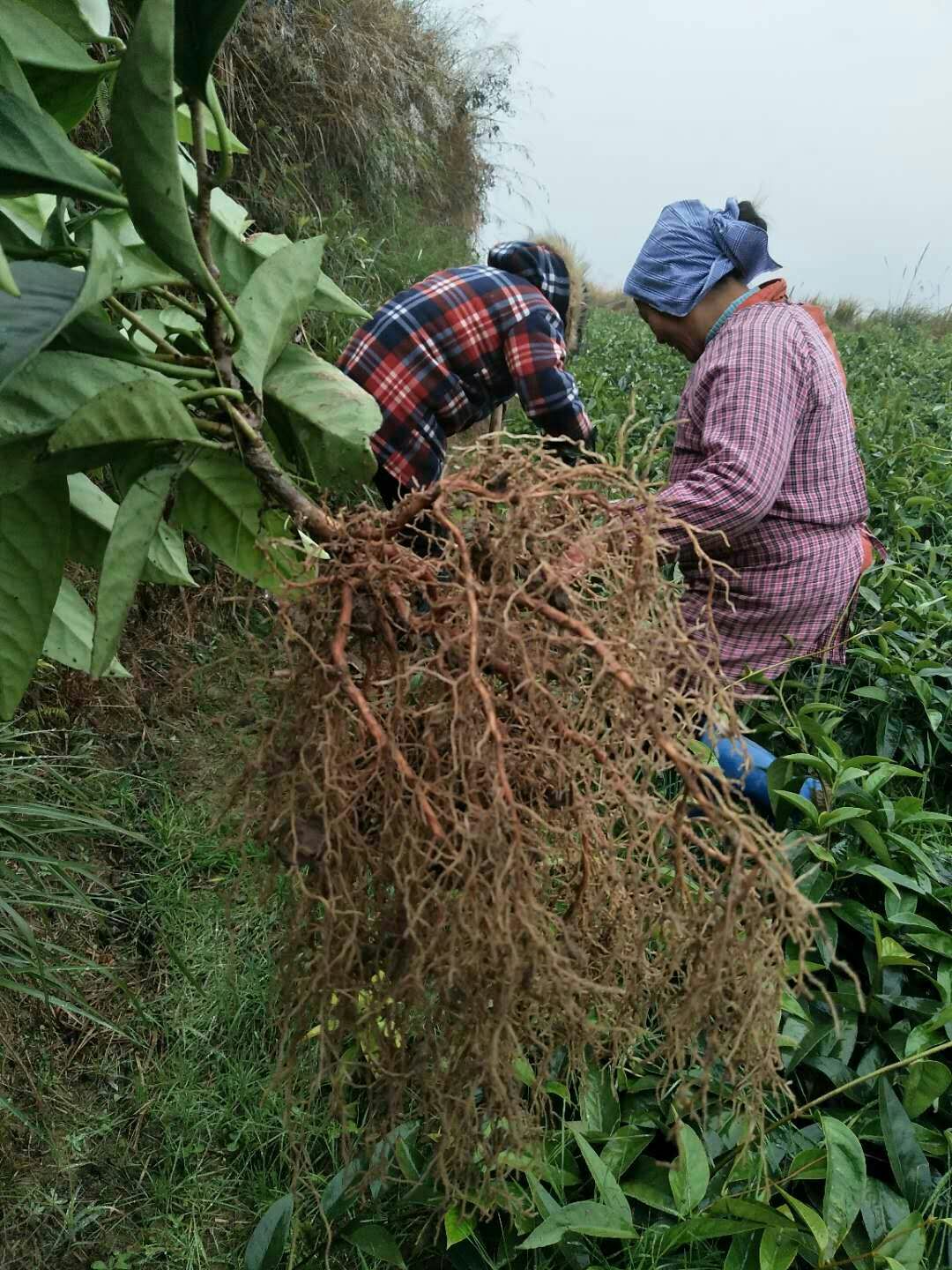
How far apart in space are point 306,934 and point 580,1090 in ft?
2.45

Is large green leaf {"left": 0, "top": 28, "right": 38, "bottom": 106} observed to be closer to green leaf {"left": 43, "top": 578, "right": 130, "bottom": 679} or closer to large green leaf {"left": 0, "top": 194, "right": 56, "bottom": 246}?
large green leaf {"left": 0, "top": 194, "right": 56, "bottom": 246}

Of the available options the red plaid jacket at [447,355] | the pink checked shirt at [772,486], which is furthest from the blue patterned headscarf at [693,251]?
the red plaid jacket at [447,355]

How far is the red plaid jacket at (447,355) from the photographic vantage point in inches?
73.9

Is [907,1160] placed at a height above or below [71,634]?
below

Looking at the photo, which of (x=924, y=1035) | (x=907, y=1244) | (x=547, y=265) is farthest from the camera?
(x=547, y=265)

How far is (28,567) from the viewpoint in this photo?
57 centimetres

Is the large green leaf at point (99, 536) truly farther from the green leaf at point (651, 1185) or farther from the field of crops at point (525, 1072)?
the green leaf at point (651, 1185)

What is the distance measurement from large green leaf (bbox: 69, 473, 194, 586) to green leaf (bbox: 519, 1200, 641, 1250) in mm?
821

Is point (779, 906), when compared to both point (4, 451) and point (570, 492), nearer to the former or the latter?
point (570, 492)

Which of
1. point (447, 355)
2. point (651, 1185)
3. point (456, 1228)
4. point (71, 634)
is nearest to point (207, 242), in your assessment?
point (71, 634)

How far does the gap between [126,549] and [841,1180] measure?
106 centimetres

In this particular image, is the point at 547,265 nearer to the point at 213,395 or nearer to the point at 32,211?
the point at 32,211

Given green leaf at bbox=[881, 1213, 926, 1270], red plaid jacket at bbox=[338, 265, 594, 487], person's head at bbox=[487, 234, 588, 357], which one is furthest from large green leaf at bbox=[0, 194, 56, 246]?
person's head at bbox=[487, 234, 588, 357]

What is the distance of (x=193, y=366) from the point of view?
60 centimetres
